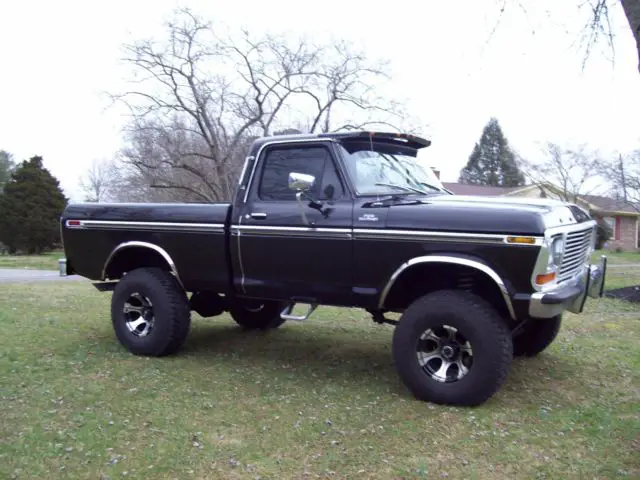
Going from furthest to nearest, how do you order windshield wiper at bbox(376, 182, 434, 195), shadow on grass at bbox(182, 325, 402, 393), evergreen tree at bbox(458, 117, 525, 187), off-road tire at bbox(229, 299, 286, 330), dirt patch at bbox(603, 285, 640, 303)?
evergreen tree at bbox(458, 117, 525, 187) → dirt patch at bbox(603, 285, 640, 303) → off-road tire at bbox(229, 299, 286, 330) → shadow on grass at bbox(182, 325, 402, 393) → windshield wiper at bbox(376, 182, 434, 195)

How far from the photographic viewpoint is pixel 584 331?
7.61 metres

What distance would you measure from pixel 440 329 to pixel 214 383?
2.02 m

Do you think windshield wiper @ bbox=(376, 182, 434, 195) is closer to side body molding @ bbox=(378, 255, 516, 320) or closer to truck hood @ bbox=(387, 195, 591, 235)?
truck hood @ bbox=(387, 195, 591, 235)

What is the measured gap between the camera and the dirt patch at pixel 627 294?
10147 mm

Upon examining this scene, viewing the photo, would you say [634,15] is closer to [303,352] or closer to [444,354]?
[444,354]

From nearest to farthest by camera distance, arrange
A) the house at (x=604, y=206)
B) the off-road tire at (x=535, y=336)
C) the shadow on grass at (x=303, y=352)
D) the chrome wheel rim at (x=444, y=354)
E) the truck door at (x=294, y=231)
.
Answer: the chrome wheel rim at (x=444, y=354) < the truck door at (x=294, y=231) < the shadow on grass at (x=303, y=352) < the off-road tire at (x=535, y=336) < the house at (x=604, y=206)

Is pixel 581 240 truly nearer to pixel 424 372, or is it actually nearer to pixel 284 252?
pixel 424 372

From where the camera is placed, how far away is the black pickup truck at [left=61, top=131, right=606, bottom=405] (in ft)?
15.1

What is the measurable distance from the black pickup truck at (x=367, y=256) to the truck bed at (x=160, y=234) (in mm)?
14

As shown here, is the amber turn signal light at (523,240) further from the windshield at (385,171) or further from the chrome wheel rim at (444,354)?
Answer: the windshield at (385,171)

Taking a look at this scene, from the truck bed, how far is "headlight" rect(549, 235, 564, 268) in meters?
2.85

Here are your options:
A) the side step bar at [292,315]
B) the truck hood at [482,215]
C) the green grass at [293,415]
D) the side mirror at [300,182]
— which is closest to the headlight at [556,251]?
the truck hood at [482,215]

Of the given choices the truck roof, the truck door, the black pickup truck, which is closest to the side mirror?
the black pickup truck

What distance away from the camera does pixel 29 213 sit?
3841cm
